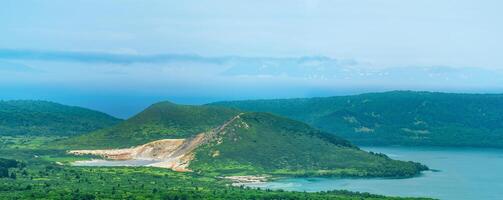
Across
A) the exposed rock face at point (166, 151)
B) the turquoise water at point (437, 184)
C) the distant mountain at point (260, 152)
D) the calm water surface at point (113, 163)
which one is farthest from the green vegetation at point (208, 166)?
the turquoise water at point (437, 184)

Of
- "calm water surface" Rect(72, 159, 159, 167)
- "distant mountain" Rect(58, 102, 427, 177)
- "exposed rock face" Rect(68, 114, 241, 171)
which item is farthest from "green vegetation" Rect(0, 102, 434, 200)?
"calm water surface" Rect(72, 159, 159, 167)

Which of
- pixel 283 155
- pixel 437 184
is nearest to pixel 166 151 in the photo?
pixel 283 155

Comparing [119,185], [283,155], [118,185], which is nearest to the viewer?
[118,185]

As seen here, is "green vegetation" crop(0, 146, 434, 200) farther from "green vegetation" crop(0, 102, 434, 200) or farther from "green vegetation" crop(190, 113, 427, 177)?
"green vegetation" crop(190, 113, 427, 177)

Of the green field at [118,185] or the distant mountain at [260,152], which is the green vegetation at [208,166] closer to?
the green field at [118,185]

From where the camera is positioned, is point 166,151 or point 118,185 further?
point 166,151

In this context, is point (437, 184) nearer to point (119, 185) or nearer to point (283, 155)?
point (283, 155)

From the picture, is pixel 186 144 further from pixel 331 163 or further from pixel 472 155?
pixel 472 155
